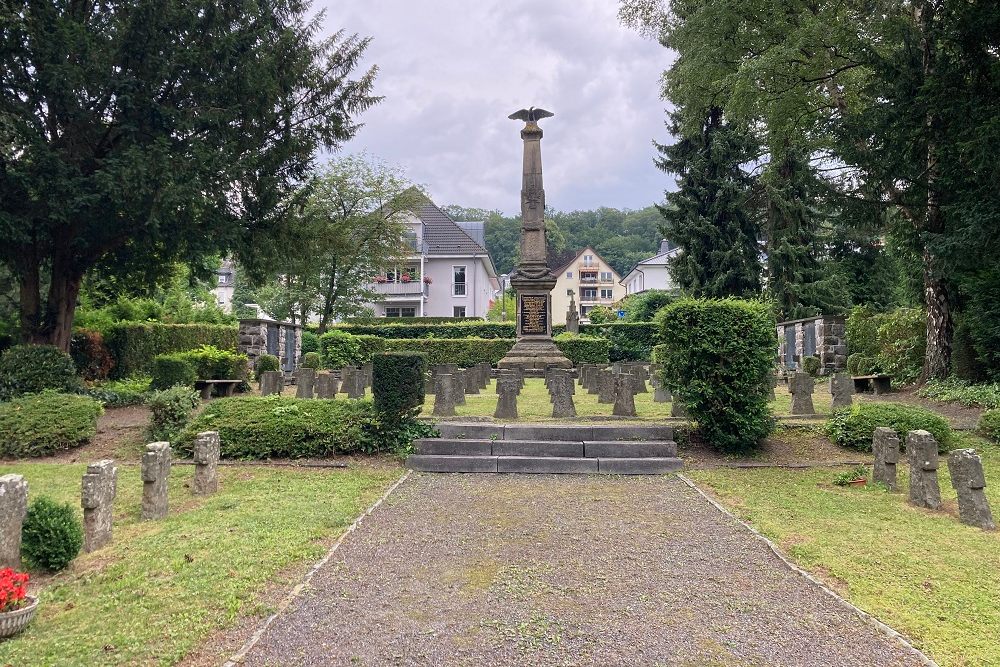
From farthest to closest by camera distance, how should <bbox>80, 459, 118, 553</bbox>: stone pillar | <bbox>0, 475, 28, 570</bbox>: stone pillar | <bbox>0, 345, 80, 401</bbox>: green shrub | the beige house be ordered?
the beige house < <bbox>0, 345, 80, 401</bbox>: green shrub < <bbox>80, 459, 118, 553</bbox>: stone pillar < <bbox>0, 475, 28, 570</bbox>: stone pillar

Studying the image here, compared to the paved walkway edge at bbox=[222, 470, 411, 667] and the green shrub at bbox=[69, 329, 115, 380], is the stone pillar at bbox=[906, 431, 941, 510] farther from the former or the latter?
the green shrub at bbox=[69, 329, 115, 380]

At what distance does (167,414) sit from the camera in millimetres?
9523

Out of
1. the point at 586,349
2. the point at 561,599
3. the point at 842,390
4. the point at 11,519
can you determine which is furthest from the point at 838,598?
the point at 586,349

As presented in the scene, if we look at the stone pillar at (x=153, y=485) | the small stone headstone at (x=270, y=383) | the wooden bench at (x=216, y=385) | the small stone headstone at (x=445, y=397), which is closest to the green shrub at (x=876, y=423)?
the small stone headstone at (x=445, y=397)

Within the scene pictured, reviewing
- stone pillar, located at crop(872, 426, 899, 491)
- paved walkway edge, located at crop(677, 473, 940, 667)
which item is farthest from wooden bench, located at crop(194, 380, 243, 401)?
stone pillar, located at crop(872, 426, 899, 491)

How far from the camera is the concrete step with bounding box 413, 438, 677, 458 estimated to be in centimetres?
885

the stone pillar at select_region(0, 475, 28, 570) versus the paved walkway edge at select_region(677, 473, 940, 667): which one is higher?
the stone pillar at select_region(0, 475, 28, 570)

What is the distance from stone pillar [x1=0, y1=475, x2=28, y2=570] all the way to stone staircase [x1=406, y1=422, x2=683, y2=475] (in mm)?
4593

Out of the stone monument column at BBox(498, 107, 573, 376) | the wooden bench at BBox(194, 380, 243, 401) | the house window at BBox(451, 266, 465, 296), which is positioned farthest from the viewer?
the house window at BBox(451, 266, 465, 296)

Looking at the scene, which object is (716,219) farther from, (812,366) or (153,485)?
(153,485)

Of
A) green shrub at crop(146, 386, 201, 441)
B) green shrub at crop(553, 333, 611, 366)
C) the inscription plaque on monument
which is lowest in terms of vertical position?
green shrub at crop(146, 386, 201, 441)

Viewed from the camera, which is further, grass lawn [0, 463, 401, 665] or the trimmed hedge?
the trimmed hedge

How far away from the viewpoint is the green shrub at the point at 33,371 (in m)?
11.2

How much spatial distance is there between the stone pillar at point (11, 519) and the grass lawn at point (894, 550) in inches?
236
